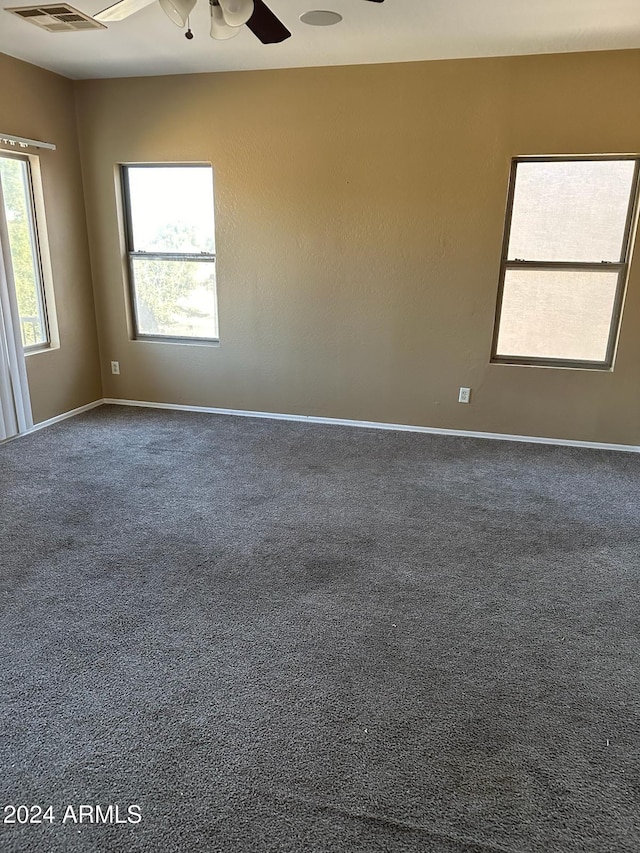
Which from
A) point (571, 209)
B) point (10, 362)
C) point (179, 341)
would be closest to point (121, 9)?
point (10, 362)

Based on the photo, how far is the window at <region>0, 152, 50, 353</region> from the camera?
4.08m

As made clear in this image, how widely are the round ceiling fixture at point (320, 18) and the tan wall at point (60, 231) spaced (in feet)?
7.21

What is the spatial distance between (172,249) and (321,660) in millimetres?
3797

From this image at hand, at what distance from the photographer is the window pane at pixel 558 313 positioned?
4.00 meters

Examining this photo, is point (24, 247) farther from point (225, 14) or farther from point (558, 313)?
point (558, 313)

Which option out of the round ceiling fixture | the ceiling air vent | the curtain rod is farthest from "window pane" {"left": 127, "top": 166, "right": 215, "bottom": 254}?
the round ceiling fixture

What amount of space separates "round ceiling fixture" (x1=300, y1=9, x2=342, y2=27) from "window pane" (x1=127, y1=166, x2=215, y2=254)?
1549mm

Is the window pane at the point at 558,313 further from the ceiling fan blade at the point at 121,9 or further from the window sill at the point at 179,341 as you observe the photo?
the ceiling fan blade at the point at 121,9

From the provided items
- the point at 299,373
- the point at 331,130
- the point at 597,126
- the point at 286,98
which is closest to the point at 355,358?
the point at 299,373

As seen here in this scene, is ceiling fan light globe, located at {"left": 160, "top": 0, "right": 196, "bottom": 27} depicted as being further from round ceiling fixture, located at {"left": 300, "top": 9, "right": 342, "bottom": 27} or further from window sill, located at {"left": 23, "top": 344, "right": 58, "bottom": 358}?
window sill, located at {"left": 23, "top": 344, "right": 58, "bottom": 358}

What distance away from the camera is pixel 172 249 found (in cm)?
472

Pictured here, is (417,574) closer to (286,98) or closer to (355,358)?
(355,358)

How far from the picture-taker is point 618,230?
3859 millimetres

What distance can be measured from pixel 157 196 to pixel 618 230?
3.56 m
